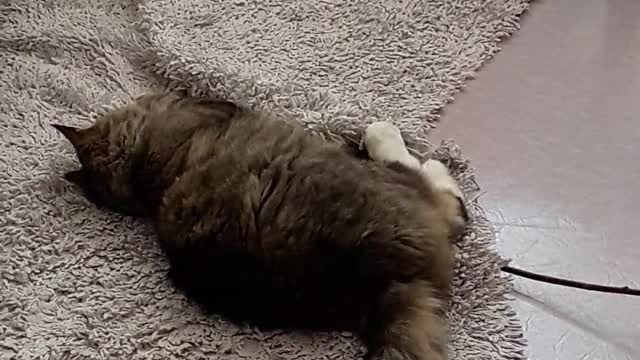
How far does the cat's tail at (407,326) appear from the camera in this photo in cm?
138

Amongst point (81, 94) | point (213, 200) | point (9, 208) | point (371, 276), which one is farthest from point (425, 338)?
point (81, 94)

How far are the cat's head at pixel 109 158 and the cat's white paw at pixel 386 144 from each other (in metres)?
0.44

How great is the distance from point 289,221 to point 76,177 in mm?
510

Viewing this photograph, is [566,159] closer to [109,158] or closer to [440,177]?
[440,177]

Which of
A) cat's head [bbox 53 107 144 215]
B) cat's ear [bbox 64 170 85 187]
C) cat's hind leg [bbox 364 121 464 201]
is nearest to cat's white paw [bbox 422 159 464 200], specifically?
cat's hind leg [bbox 364 121 464 201]

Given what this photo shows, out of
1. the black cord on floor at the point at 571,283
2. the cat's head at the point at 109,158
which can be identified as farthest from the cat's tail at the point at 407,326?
the cat's head at the point at 109,158

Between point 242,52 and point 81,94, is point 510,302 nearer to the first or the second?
point 242,52

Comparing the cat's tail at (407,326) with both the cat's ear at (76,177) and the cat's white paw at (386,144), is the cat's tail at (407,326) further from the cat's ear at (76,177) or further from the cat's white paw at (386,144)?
the cat's ear at (76,177)

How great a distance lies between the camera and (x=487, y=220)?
175 centimetres

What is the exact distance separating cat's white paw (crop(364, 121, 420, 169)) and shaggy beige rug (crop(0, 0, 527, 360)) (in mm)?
69

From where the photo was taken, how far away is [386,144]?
1771 millimetres

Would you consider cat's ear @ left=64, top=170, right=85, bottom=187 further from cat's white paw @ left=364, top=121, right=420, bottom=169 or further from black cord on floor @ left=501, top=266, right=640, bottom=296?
black cord on floor @ left=501, top=266, right=640, bottom=296

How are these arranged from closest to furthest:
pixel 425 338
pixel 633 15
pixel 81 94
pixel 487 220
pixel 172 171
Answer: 1. pixel 425 338
2. pixel 172 171
3. pixel 487 220
4. pixel 81 94
5. pixel 633 15

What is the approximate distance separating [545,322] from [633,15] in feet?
3.23
